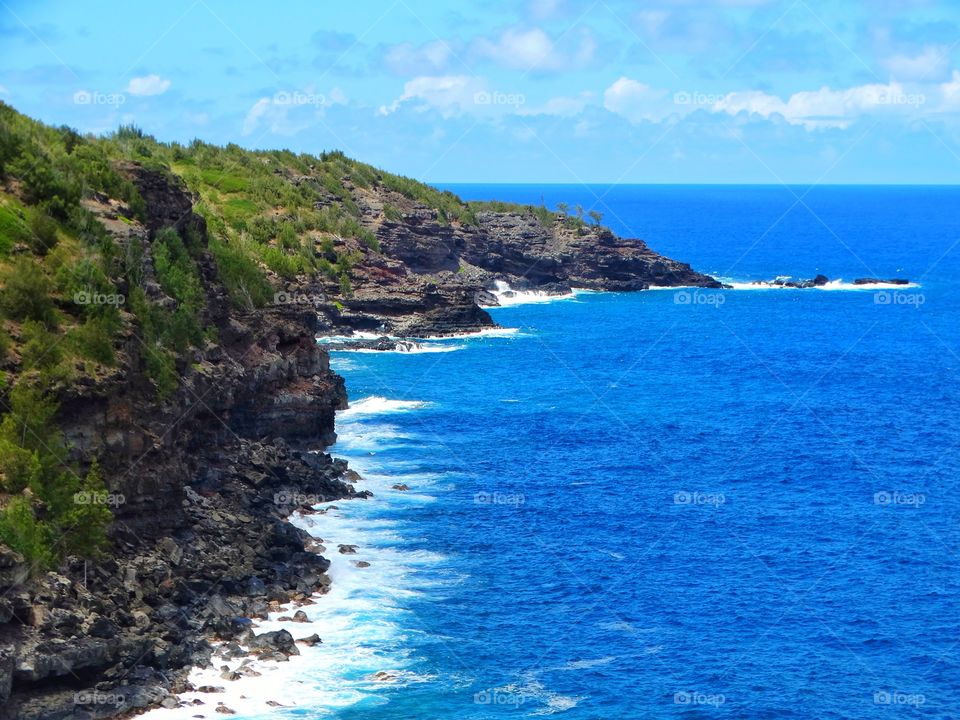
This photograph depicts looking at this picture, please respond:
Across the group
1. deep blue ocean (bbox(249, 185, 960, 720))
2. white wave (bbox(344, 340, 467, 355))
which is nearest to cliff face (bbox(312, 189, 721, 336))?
white wave (bbox(344, 340, 467, 355))

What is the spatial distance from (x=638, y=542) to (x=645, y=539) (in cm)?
69

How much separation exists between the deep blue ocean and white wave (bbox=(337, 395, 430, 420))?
1.10ft

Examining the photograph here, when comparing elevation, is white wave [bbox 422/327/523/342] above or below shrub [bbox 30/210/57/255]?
below

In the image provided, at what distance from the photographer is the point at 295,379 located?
248ft

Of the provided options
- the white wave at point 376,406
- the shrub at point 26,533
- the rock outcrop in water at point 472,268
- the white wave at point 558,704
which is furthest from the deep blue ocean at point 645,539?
the rock outcrop in water at point 472,268

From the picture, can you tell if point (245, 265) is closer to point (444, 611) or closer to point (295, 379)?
point (295, 379)

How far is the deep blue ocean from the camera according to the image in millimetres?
45438

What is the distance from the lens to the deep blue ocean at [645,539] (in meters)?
45.4

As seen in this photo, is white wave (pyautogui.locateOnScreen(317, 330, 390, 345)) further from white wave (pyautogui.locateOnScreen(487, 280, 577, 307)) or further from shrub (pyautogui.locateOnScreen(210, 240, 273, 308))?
shrub (pyautogui.locateOnScreen(210, 240, 273, 308))

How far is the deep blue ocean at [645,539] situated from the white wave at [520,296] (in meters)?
40.9

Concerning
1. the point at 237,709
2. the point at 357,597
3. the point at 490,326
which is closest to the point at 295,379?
the point at 357,597

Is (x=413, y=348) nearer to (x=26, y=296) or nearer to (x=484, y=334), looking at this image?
(x=484, y=334)

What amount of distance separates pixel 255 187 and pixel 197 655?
94.8m

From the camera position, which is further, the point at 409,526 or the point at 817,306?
the point at 817,306
